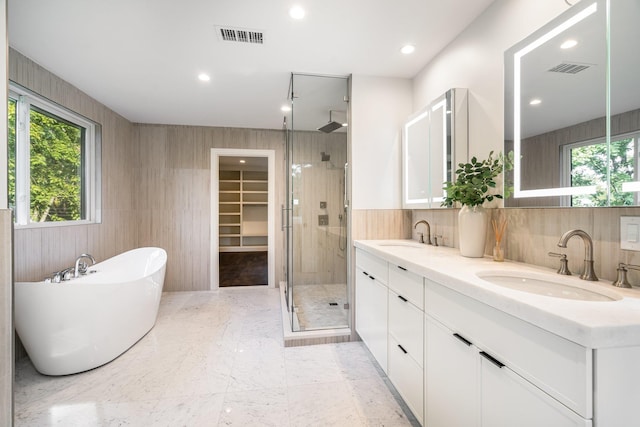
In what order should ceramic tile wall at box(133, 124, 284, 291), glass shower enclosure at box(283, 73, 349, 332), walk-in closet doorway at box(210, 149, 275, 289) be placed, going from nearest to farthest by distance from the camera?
1. glass shower enclosure at box(283, 73, 349, 332)
2. ceramic tile wall at box(133, 124, 284, 291)
3. walk-in closet doorway at box(210, 149, 275, 289)

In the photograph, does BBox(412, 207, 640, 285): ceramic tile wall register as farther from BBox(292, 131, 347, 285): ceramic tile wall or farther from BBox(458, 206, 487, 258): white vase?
BBox(292, 131, 347, 285): ceramic tile wall

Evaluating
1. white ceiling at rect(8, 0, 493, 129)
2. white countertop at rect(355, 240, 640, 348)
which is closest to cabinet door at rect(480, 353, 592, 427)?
white countertop at rect(355, 240, 640, 348)

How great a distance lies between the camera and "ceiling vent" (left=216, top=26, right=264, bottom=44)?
195 centimetres

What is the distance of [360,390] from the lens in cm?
188

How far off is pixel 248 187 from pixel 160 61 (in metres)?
4.48

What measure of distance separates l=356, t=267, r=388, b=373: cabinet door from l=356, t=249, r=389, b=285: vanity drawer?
1.4 inches

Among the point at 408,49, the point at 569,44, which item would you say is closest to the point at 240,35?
the point at 408,49

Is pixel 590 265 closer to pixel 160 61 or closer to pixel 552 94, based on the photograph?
pixel 552 94

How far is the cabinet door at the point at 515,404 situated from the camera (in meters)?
0.72

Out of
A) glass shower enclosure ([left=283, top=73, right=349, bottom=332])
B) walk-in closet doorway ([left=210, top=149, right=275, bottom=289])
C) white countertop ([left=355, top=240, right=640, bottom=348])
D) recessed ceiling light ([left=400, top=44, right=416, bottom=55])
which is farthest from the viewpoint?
walk-in closet doorway ([left=210, top=149, right=275, bottom=289])

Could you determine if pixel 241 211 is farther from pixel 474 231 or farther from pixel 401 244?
pixel 474 231

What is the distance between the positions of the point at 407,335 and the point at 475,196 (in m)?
0.91

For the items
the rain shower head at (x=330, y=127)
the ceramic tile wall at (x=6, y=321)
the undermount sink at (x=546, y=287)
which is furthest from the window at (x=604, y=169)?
the ceramic tile wall at (x=6, y=321)

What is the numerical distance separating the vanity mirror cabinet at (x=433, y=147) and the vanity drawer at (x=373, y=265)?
2.00 ft
